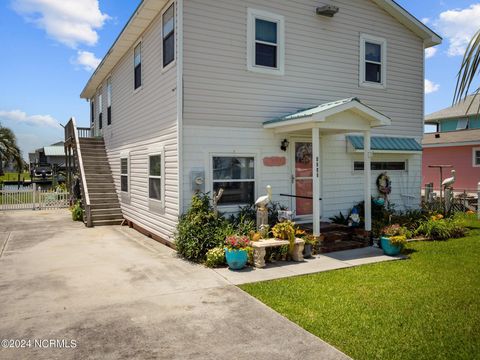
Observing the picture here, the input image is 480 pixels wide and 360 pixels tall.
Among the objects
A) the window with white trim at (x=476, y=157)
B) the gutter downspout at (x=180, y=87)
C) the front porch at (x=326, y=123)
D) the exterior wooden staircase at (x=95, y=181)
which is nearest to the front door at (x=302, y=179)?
the front porch at (x=326, y=123)

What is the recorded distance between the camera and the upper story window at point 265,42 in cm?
903

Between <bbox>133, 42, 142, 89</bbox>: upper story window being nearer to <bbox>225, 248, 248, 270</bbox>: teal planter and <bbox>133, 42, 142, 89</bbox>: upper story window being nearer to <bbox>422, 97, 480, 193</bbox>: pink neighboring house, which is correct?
<bbox>225, 248, 248, 270</bbox>: teal planter

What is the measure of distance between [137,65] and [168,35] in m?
3.12

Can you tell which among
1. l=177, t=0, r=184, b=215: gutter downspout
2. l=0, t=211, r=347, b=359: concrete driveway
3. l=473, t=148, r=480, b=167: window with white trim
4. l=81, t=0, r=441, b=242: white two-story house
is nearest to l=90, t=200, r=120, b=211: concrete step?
l=81, t=0, r=441, b=242: white two-story house

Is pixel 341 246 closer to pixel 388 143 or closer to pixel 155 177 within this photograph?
pixel 388 143

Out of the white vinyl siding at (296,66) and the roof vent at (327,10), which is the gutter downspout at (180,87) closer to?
the white vinyl siding at (296,66)

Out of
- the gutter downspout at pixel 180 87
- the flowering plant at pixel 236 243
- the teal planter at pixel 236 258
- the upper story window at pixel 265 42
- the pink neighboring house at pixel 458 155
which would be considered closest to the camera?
the teal planter at pixel 236 258

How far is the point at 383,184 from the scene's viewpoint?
36.8 feet

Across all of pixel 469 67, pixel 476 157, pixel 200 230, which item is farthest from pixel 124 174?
pixel 476 157

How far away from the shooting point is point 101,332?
4344 mm

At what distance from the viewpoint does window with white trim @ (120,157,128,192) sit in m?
13.1

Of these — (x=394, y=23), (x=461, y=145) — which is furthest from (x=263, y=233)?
(x=461, y=145)

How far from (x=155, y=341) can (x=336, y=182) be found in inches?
295

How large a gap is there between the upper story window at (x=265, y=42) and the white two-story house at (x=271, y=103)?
1.0 inches
